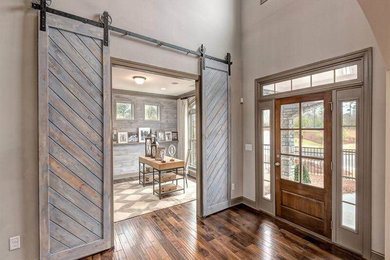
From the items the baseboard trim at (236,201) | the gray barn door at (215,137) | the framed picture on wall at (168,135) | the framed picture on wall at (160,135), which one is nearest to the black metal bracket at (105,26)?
the gray barn door at (215,137)

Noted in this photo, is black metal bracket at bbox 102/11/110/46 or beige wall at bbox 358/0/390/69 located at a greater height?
black metal bracket at bbox 102/11/110/46

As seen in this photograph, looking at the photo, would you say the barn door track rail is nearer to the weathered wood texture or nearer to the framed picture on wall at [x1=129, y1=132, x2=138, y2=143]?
the weathered wood texture

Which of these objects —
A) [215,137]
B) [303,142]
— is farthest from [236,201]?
[303,142]

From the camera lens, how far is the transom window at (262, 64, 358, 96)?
235 centimetres

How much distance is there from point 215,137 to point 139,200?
7.05 ft

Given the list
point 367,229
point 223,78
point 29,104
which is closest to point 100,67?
point 29,104

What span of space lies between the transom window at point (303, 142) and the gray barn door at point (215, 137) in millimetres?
978

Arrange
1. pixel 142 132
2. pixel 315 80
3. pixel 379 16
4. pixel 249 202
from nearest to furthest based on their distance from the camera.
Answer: pixel 379 16
pixel 315 80
pixel 249 202
pixel 142 132

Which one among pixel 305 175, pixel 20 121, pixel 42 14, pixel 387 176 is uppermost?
pixel 42 14

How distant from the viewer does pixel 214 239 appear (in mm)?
2582

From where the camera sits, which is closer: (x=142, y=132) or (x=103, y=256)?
(x=103, y=256)

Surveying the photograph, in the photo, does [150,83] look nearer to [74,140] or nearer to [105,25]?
[105,25]

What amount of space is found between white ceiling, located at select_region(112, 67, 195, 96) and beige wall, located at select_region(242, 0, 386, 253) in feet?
5.43

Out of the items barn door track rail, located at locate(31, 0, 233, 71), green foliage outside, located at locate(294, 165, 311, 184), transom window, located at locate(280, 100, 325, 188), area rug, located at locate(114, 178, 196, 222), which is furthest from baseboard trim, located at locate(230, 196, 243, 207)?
barn door track rail, located at locate(31, 0, 233, 71)
